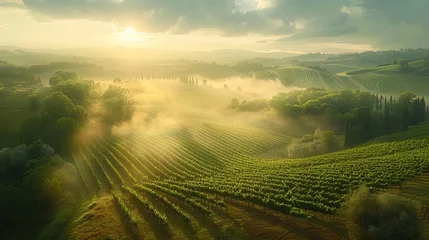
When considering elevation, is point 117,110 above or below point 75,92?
below

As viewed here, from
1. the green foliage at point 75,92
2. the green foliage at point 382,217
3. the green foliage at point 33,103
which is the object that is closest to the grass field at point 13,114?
the green foliage at point 33,103

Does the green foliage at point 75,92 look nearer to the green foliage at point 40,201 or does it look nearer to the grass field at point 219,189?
the grass field at point 219,189

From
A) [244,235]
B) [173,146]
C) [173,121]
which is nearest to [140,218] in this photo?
[244,235]

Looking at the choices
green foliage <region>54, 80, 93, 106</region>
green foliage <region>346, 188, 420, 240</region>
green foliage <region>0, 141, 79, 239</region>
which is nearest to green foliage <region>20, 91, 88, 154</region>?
green foliage <region>0, 141, 79, 239</region>

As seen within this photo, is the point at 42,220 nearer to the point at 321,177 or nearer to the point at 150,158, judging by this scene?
the point at 150,158

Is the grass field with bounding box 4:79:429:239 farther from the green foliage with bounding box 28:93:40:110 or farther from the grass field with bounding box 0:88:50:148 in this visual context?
the green foliage with bounding box 28:93:40:110

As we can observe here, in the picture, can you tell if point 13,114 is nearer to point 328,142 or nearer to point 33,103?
point 33,103

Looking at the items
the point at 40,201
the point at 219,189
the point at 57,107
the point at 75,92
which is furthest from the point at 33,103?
the point at 219,189
